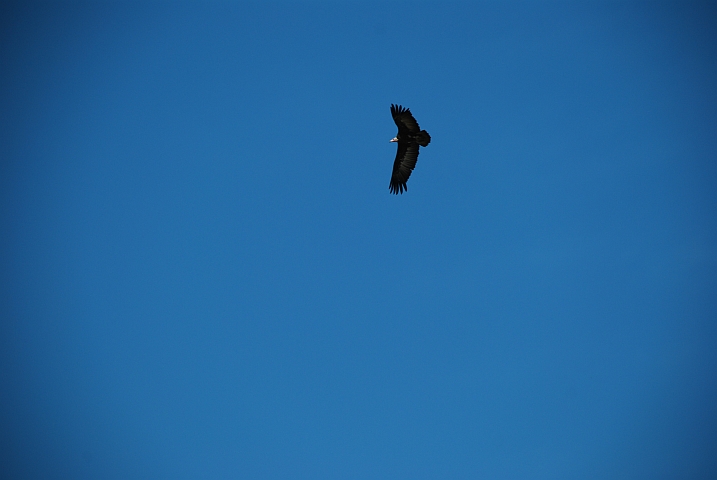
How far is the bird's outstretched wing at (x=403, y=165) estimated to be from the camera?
89.4 feet

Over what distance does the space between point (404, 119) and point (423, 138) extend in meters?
1.28

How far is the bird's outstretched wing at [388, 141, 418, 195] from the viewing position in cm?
2723

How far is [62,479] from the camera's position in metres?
108

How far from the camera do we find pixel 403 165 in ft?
92.0

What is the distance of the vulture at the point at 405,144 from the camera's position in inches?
1014

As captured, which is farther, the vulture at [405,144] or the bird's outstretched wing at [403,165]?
the bird's outstretched wing at [403,165]

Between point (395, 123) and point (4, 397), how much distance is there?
136 meters

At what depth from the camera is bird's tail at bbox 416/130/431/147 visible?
86.1 ft

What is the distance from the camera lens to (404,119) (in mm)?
25812

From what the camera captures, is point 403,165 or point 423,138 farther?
point 403,165

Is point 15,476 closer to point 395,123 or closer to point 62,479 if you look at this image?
point 62,479

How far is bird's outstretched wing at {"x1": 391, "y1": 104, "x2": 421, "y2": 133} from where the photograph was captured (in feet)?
84.2

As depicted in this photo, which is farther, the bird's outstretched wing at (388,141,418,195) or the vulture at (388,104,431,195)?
the bird's outstretched wing at (388,141,418,195)

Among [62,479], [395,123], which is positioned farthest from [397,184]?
[62,479]
